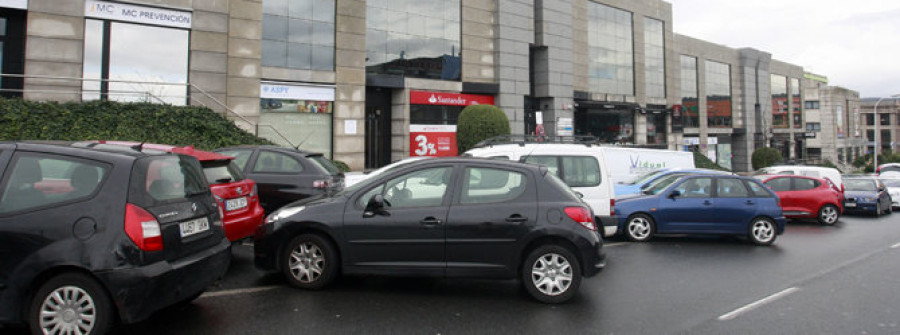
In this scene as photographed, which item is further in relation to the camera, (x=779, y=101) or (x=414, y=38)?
(x=779, y=101)

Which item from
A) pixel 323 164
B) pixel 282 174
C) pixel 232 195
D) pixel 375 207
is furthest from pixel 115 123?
pixel 375 207

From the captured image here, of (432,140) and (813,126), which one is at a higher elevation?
(813,126)

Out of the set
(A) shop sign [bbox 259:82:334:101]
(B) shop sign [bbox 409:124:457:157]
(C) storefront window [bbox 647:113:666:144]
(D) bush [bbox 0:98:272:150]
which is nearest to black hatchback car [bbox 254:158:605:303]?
(D) bush [bbox 0:98:272:150]

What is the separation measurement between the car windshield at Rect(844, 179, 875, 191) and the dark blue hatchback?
10.2 metres

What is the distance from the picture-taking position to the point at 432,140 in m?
24.7

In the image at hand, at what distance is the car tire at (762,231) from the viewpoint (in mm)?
10273

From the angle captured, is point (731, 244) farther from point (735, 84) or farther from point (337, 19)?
point (735, 84)

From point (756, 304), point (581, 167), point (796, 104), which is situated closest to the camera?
point (756, 304)

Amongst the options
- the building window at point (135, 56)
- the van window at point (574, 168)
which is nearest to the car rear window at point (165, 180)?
the van window at point (574, 168)

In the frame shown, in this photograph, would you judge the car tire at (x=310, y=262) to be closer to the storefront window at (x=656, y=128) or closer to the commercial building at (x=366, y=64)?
the commercial building at (x=366, y=64)

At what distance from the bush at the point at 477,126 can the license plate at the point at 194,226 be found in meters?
17.3

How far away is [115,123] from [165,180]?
41.0ft

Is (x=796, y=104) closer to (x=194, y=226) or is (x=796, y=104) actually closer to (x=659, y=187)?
(x=659, y=187)

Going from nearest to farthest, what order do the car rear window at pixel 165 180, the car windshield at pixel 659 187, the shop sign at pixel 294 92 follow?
the car rear window at pixel 165 180, the car windshield at pixel 659 187, the shop sign at pixel 294 92
